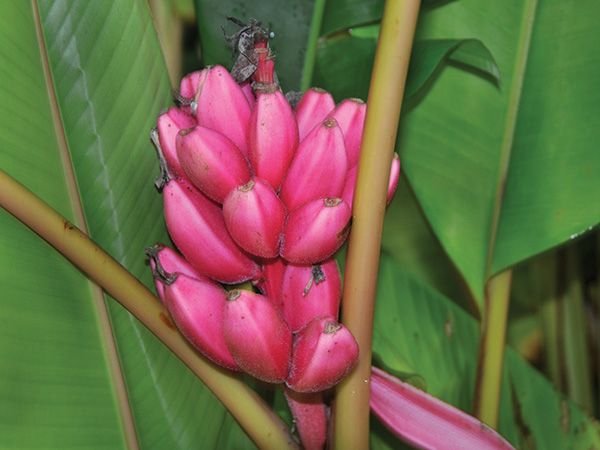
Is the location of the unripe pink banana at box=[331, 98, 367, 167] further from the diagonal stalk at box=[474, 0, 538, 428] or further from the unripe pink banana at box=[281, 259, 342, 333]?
the diagonal stalk at box=[474, 0, 538, 428]

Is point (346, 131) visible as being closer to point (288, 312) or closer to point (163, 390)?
point (288, 312)

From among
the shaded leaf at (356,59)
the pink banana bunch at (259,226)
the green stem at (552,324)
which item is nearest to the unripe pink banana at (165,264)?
the pink banana bunch at (259,226)

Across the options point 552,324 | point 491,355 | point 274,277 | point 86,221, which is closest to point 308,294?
point 274,277

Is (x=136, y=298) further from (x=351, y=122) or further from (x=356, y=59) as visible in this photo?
(x=356, y=59)

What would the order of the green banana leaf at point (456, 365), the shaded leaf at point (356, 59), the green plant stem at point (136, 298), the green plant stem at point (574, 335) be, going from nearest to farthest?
the green plant stem at point (136, 298) → the shaded leaf at point (356, 59) → the green banana leaf at point (456, 365) → the green plant stem at point (574, 335)

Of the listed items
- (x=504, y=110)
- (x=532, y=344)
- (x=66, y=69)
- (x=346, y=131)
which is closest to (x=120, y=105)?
(x=66, y=69)

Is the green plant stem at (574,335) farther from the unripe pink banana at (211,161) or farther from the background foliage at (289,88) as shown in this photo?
the unripe pink banana at (211,161)
